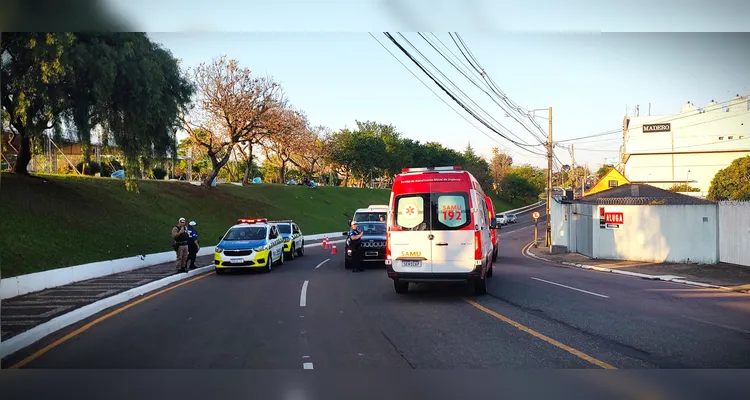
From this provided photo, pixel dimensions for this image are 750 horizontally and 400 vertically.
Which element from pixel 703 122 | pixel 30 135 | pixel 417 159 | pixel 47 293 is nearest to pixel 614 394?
pixel 47 293

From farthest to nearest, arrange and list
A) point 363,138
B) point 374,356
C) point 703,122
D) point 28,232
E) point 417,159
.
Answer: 1. point 417,159
2. point 363,138
3. point 703,122
4. point 28,232
5. point 374,356

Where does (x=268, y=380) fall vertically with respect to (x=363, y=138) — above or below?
below

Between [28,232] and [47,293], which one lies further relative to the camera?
[28,232]

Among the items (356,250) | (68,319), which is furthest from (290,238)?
(68,319)

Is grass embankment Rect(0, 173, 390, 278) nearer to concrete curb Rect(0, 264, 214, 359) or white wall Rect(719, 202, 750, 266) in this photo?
concrete curb Rect(0, 264, 214, 359)

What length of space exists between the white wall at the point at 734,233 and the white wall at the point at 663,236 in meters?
0.39

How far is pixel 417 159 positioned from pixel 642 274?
59316 millimetres

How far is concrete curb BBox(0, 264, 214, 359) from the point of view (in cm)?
801

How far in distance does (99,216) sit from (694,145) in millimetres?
37203

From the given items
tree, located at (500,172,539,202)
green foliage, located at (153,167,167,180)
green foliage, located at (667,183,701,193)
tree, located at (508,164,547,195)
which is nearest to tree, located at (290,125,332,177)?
green foliage, located at (153,167,167,180)

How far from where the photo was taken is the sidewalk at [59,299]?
948 centimetres

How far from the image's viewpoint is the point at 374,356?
7.45 m

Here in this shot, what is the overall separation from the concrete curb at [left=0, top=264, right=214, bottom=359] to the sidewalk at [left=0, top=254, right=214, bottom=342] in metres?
0.16

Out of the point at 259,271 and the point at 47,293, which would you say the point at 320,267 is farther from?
the point at 47,293
